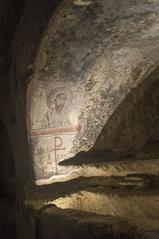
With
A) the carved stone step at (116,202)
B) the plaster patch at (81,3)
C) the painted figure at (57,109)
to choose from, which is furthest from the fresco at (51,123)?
the plaster patch at (81,3)

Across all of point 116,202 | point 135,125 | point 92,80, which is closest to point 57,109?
point 92,80

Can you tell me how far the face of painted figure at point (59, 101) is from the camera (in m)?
3.97

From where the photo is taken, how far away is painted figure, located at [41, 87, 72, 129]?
13.0 ft

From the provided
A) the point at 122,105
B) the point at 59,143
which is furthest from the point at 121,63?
the point at 59,143

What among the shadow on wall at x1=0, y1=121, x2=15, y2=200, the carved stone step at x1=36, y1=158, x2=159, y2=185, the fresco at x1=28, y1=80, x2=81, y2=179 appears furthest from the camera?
the shadow on wall at x1=0, y1=121, x2=15, y2=200

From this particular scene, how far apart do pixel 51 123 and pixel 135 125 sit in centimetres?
101

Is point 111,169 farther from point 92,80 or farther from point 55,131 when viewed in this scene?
point 92,80

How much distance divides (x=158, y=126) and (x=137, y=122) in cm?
23

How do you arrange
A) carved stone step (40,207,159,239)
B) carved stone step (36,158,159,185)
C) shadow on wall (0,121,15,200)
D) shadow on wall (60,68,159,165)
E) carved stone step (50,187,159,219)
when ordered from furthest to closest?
shadow on wall (0,121,15,200) < shadow on wall (60,68,159,165) < carved stone step (36,158,159,185) < carved stone step (50,187,159,219) < carved stone step (40,207,159,239)

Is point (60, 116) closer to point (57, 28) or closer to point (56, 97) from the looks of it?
point (56, 97)

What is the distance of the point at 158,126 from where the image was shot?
4.41 m

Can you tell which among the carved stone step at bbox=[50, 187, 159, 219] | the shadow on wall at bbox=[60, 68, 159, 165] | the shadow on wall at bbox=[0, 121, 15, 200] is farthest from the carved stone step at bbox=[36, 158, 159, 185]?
the shadow on wall at bbox=[0, 121, 15, 200]

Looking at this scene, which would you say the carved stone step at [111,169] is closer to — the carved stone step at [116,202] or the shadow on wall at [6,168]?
the carved stone step at [116,202]

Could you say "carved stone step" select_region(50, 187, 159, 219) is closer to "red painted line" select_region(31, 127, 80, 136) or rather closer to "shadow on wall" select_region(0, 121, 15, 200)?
"red painted line" select_region(31, 127, 80, 136)
